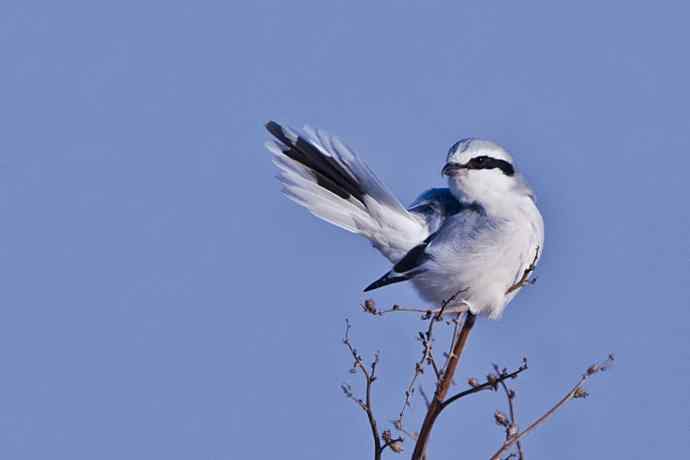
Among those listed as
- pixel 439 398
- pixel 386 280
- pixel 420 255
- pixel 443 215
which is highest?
pixel 443 215

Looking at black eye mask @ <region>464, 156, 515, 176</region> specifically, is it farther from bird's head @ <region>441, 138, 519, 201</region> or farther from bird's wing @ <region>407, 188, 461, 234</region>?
bird's wing @ <region>407, 188, 461, 234</region>

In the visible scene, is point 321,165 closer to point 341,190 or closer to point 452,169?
point 341,190

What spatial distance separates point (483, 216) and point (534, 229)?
0.19m

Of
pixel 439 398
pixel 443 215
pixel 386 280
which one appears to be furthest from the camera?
pixel 443 215

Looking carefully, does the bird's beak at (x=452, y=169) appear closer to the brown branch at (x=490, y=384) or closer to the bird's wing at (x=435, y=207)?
the bird's wing at (x=435, y=207)

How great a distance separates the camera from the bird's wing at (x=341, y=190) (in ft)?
12.3

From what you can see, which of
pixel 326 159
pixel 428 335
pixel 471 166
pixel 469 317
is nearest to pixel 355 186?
pixel 326 159

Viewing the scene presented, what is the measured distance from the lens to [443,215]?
3824 millimetres

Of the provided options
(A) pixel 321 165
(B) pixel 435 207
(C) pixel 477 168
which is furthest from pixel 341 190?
(C) pixel 477 168

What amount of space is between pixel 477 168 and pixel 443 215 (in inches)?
10.0

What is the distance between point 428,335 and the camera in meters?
2.79

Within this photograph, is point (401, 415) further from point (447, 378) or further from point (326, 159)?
point (326, 159)

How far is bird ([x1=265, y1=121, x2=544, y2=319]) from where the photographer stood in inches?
140

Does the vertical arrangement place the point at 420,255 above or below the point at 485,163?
below
